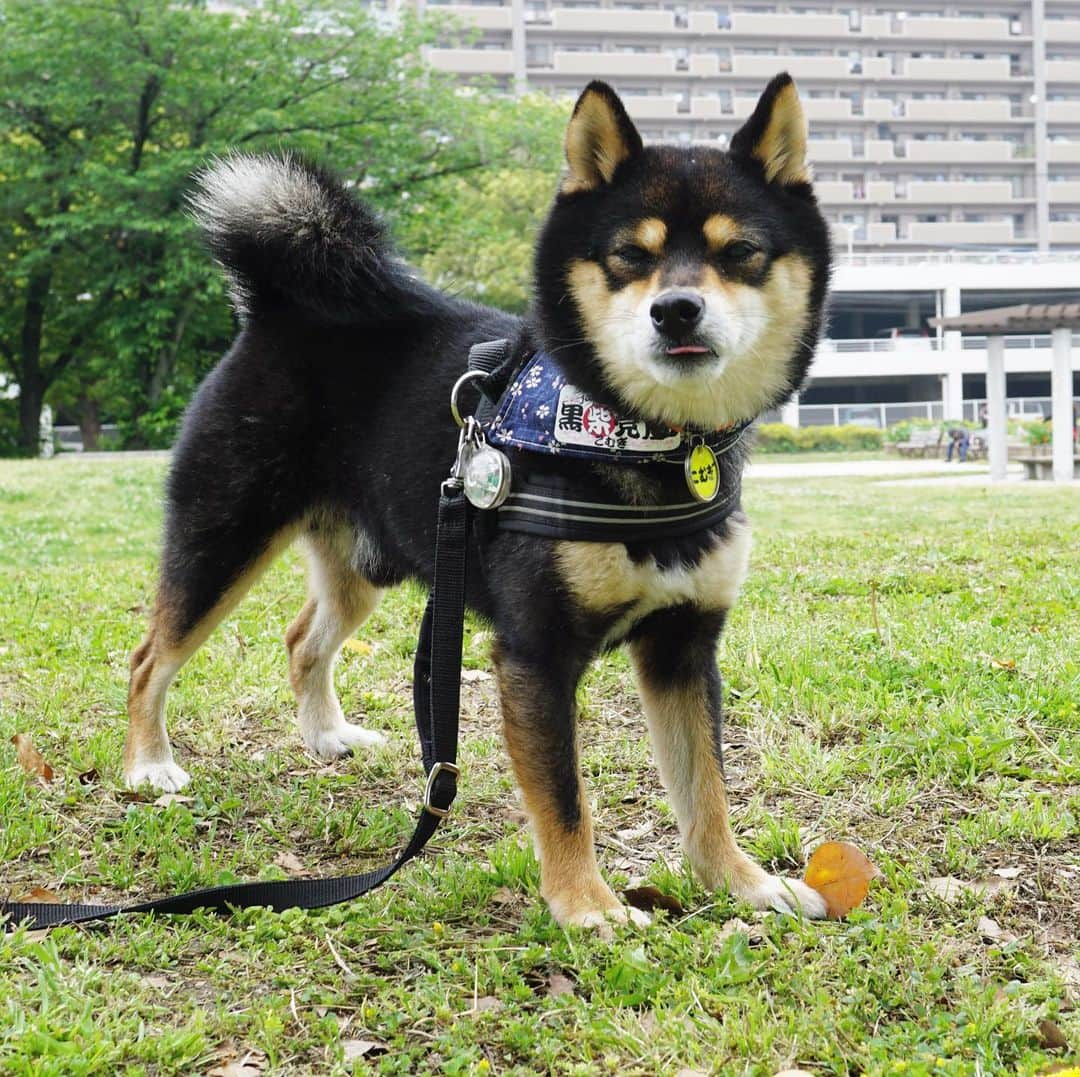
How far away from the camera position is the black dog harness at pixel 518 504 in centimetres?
272

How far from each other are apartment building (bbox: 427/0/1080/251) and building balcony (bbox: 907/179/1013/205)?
0.09m

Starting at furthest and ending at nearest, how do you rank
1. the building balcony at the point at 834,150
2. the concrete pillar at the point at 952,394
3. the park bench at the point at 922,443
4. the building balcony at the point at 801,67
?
the building balcony at the point at 801,67
the building balcony at the point at 834,150
the concrete pillar at the point at 952,394
the park bench at the point at 922,443

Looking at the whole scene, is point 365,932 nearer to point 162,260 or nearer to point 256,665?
point 256,665

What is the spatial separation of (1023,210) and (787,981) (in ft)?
270

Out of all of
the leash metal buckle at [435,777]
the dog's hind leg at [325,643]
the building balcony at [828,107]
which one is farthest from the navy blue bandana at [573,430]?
the building balcony at [828,107]

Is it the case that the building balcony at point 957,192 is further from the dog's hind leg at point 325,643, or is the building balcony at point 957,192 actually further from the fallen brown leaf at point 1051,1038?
the fallen brown leaf at point 1051,1038

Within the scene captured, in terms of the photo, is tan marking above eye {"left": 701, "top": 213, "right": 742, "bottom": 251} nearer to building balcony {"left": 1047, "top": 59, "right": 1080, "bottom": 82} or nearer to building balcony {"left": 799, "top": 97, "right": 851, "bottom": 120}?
building balcony {"left": 799, "top": 97, "right": 851, "bottom": 120}

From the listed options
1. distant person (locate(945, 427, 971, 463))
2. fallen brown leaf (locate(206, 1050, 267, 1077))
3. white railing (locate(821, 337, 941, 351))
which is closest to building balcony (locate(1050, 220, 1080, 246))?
white railing (locate(821, 337, 941, 351))

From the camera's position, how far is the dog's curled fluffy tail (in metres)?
3.52

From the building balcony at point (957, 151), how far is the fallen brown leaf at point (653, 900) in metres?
79.5

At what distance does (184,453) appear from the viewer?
3732 mm

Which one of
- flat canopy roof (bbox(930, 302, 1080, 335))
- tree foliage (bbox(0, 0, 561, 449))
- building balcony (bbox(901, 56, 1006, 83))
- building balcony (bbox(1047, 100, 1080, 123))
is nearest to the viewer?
flat canopy roof (bbox(930, 302, 1080, 335))

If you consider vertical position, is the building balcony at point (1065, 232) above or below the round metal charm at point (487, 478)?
above

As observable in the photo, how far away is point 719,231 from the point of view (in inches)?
107
